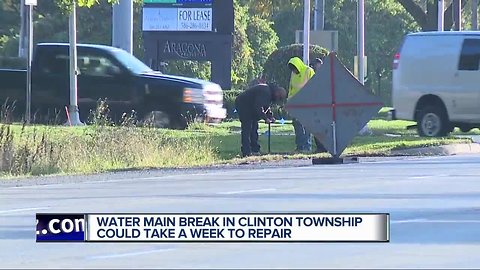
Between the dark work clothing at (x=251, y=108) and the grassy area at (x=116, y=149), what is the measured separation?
47 cm

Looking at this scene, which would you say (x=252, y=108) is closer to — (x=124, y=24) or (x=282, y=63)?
(x=124, y=24)

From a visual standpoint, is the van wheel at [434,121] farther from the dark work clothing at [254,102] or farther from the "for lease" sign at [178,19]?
the "for lease" sign at [178,19]

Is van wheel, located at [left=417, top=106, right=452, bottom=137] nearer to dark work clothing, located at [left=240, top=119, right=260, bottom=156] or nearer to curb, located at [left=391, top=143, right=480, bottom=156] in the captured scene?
curb, located at [left=391, top=143, right=480, bottom=156]

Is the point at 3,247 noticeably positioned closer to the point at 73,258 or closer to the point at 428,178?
the point at 73,258

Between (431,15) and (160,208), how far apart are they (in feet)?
118

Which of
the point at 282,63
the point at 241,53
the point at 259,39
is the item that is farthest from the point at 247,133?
the point at 259,39

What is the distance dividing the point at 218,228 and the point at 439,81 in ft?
66.1

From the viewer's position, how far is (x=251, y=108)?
81.0 feet

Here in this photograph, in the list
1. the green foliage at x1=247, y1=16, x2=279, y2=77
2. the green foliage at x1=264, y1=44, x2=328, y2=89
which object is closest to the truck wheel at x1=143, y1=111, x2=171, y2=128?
the green foliage at x1=264, y1=44, x2=328, y2=89

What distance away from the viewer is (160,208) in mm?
15031

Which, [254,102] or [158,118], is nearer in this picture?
[254,102]

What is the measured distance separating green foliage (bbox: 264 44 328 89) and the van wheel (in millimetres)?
9673

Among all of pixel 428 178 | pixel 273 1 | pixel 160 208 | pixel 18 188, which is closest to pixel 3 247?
pixel 160 208

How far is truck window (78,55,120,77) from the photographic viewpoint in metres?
30.1
